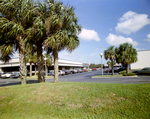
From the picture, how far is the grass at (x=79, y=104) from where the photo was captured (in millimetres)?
4188

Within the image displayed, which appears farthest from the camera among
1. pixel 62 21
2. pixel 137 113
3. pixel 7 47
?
pixel 62 21

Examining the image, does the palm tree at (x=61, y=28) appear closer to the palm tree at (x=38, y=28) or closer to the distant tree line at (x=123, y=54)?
the palm tree at (x=38, y=28)

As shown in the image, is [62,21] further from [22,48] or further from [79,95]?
[79,95]

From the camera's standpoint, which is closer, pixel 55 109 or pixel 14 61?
pixel 55 109

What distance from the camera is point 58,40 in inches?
367

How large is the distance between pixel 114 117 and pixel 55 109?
7.77 ft

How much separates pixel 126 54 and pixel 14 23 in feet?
63.5

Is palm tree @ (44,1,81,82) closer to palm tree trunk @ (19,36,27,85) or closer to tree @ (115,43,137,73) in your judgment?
palm tree trunk @ (19,36,27,85)

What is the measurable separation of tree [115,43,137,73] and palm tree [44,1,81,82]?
1480 cm

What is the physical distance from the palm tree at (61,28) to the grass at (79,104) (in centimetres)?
425

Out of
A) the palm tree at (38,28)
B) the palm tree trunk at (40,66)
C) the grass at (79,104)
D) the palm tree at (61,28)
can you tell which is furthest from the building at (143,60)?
the grass at (79,104)

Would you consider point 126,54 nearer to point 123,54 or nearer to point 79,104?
point 123,54

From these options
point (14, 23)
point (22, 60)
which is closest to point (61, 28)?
point (14, 23)

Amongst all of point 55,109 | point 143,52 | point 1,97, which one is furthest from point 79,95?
point 143,52
